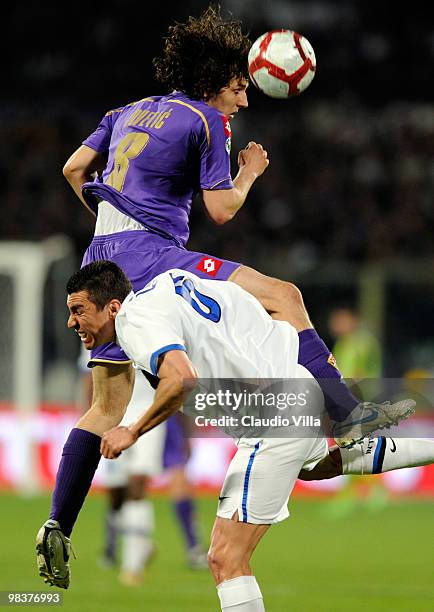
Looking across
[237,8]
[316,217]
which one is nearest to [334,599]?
[316,217]

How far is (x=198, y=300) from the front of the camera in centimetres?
493

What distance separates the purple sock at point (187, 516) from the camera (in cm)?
992

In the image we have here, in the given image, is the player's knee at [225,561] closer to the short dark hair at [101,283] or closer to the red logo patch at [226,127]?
the short dark hair at [101,283]

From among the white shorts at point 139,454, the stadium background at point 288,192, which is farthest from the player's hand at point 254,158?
the stadium background at point 288,192

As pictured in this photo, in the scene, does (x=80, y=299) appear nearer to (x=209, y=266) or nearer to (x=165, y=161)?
(x=209, y=266)

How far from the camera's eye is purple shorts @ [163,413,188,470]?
10.4m

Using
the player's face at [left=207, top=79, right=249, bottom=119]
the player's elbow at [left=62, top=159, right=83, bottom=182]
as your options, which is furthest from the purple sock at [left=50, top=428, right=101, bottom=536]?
the player's face at [left=207, top=79, right=249, bottom=119]

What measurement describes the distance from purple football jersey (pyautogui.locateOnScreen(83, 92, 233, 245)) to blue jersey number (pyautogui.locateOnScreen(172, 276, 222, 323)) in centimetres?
78

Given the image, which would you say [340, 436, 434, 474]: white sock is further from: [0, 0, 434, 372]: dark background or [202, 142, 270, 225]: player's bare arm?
[0, 0, 434, 372]: dark background

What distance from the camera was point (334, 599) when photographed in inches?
329

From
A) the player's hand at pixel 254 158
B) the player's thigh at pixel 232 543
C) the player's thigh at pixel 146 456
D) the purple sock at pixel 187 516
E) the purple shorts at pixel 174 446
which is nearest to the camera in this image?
the player's thigh at pixel 232 543

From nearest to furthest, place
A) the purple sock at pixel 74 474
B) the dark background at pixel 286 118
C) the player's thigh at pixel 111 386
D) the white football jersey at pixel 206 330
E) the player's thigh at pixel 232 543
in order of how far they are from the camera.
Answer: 1. the white football jersey at pixel 206 330
2. the player's thigh at pixel 232 543
3. the purple sock at pixel 74 474
4. the player's thigh at pixel 111 386
5. the dark background at pixel 286 118

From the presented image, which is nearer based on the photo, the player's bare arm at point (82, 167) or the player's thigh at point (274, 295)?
the player's thigh at point (274, 295)

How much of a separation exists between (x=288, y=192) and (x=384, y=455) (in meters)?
14.0
